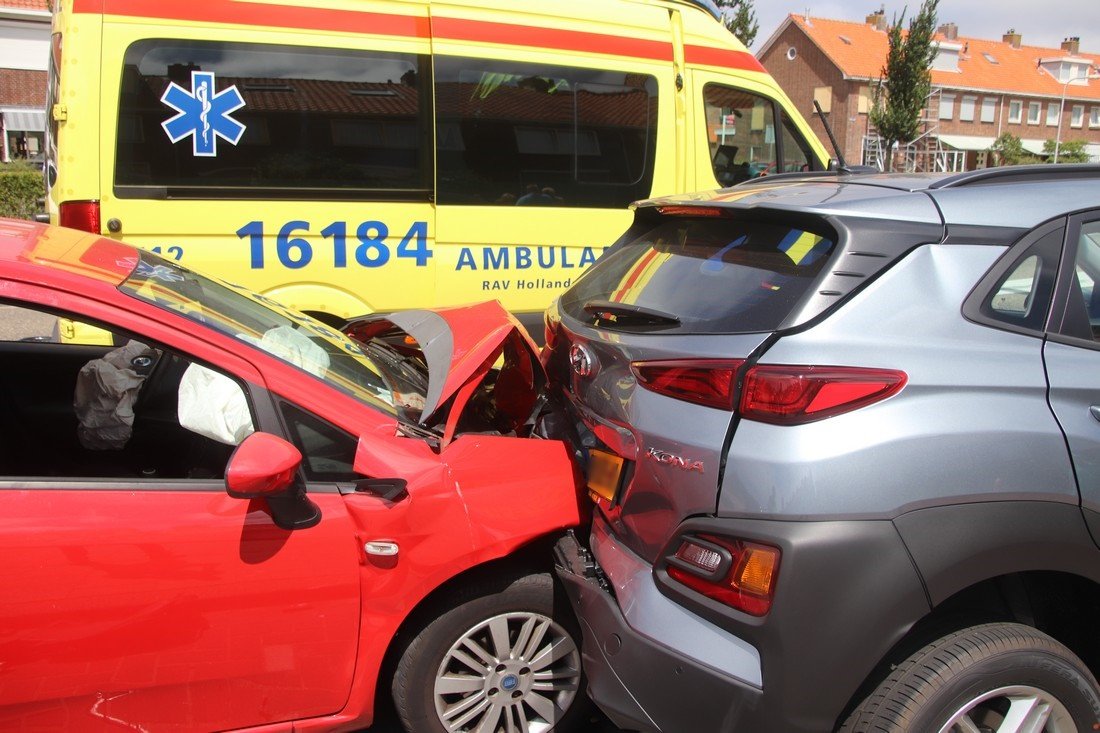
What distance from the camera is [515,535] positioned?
92.3 inches

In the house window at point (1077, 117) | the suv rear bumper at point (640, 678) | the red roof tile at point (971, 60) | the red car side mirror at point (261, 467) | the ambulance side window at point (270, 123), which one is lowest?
the suv rear bumper at point (640, 678)

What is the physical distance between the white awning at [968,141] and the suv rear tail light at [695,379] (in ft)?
170

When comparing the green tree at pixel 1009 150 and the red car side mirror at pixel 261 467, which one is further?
the green tree at pixel 1009 150

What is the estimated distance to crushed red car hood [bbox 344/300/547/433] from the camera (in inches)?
100

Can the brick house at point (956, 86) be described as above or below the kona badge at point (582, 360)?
above

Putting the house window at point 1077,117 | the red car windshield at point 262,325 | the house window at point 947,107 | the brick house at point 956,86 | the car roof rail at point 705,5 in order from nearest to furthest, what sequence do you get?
the red car windshield at point 262,325, the car roof rail at point 705,5, the brick house at point 956,86, the house window at point 947,107, the house window at point 1077,117

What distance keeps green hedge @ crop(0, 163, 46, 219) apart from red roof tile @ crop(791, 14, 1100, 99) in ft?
132

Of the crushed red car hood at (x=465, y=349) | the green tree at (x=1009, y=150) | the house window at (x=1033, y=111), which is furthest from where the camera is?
the house window at (x=1033, y=111)

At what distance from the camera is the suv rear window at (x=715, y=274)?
81.4 inches

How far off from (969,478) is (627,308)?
97 cm

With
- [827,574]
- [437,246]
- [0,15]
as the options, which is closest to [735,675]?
[827,574]

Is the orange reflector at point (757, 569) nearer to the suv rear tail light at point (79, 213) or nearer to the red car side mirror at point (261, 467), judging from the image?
the red car side mirror at point (261, 467)

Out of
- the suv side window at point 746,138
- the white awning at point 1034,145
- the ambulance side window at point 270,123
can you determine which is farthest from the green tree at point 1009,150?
the ambulance side window at point 270,123

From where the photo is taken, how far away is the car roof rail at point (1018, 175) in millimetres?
2238
